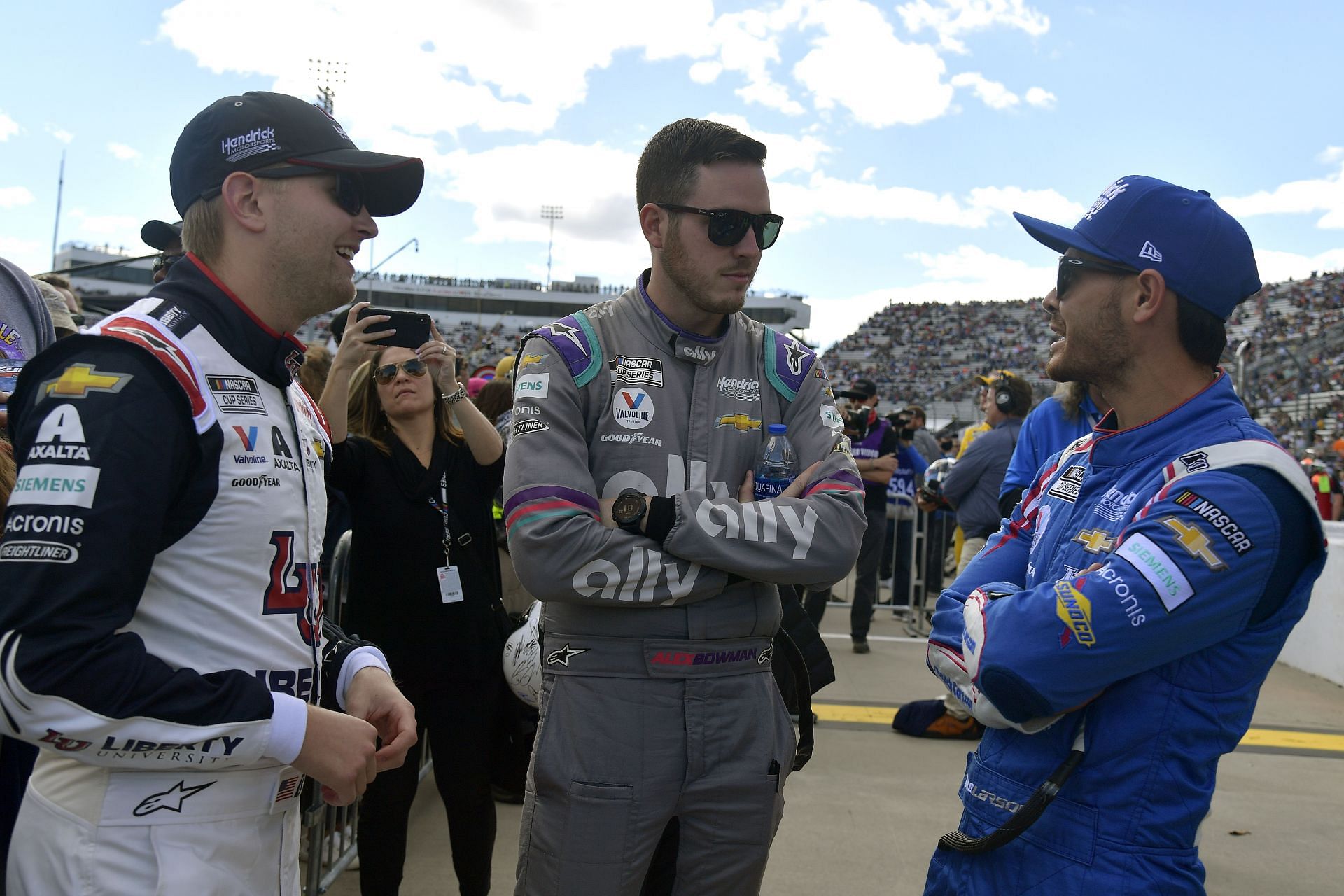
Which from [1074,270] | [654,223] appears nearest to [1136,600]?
[1074,270]

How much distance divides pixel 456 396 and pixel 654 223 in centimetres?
145

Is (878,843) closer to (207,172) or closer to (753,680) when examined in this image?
(753,680)

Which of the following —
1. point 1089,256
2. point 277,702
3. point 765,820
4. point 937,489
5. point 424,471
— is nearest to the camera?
point 277,702

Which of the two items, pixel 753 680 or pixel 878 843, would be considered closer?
pixel 753 680

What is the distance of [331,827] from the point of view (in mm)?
3375

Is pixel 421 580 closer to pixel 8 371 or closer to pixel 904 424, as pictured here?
pixel 8 371

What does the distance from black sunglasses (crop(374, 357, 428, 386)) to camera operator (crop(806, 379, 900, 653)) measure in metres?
4.17

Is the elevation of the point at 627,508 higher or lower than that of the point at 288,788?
higher

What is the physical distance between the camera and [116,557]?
125 cm

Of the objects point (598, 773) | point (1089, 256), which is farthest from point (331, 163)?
point (1089, 256)

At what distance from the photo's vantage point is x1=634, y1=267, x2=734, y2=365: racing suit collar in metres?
2.20

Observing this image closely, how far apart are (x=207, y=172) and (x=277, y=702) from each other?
908 millimetres

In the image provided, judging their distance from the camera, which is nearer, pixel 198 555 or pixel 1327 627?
pixel 198 555

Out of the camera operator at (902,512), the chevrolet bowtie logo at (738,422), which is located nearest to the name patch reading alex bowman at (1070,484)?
the chevrolet bowtie logo at (738,422)
